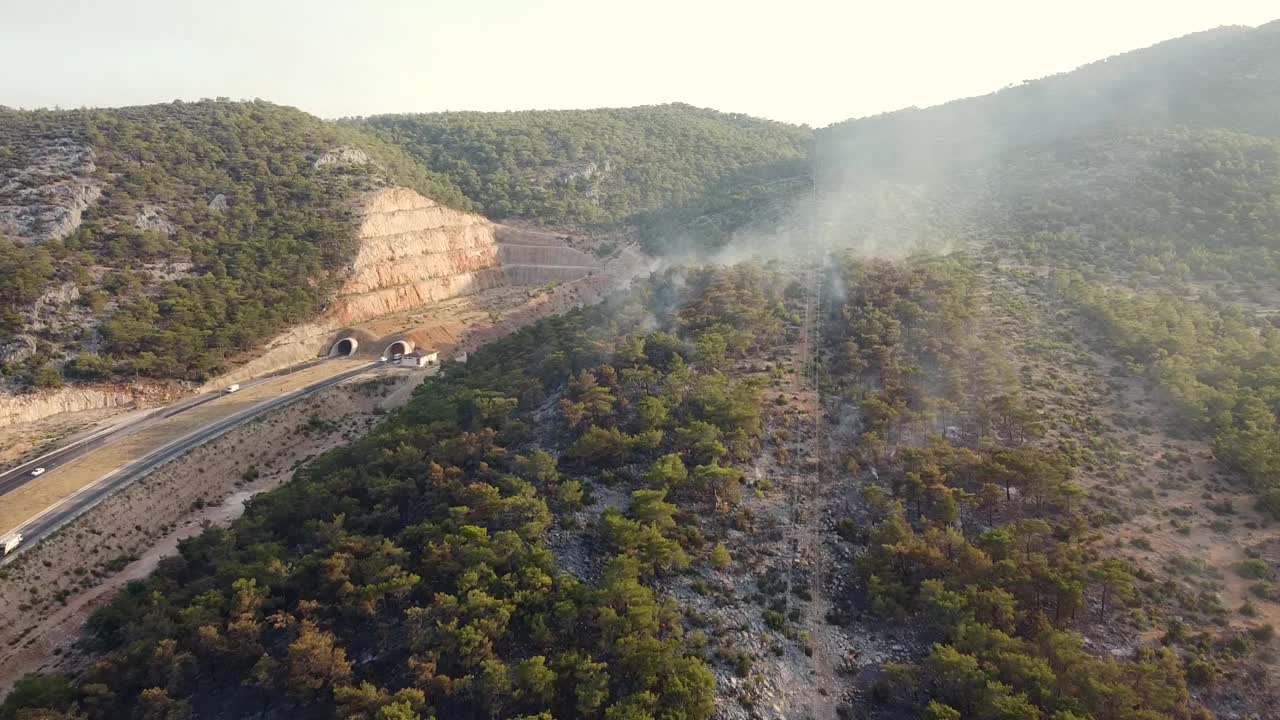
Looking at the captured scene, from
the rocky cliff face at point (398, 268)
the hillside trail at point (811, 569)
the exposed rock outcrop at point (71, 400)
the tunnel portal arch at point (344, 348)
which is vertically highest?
the rocky cliff face at point (398, 268)

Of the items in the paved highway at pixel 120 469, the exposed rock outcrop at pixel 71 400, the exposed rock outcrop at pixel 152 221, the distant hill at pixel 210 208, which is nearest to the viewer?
the paved highway at pixel 120 469

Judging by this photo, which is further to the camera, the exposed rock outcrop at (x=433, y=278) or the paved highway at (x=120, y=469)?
the exposed rock outcrop at (x=433, y=278)

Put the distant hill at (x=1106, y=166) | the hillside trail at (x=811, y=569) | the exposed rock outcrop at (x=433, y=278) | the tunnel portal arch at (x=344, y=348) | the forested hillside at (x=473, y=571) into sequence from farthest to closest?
the exposed rock outcrop at (x=433, y=278) < the tunnel portal arch at (x=344, y=348) < the distant hill at (x=1106, y=166) < the hillside trail at (x=811, y=569) < the forested hillside at (x=473, y=571)

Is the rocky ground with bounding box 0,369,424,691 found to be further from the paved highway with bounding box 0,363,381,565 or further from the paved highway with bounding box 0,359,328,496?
the paved highway with bounding box 0,359,328,496

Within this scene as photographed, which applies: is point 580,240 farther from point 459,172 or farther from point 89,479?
point 89,479

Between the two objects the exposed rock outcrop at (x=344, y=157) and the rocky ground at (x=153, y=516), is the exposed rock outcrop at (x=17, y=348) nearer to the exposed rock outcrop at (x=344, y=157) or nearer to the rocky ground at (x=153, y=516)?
the rocky ground at (x=153, y=516)

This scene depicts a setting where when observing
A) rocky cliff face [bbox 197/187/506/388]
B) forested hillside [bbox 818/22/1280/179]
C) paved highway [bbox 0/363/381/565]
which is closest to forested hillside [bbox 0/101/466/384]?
rocky cliff face [bbox 197/187/506/388]

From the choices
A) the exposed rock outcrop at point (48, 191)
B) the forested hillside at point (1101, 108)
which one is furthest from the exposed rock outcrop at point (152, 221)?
the forested hillside at point (1101, 108)
